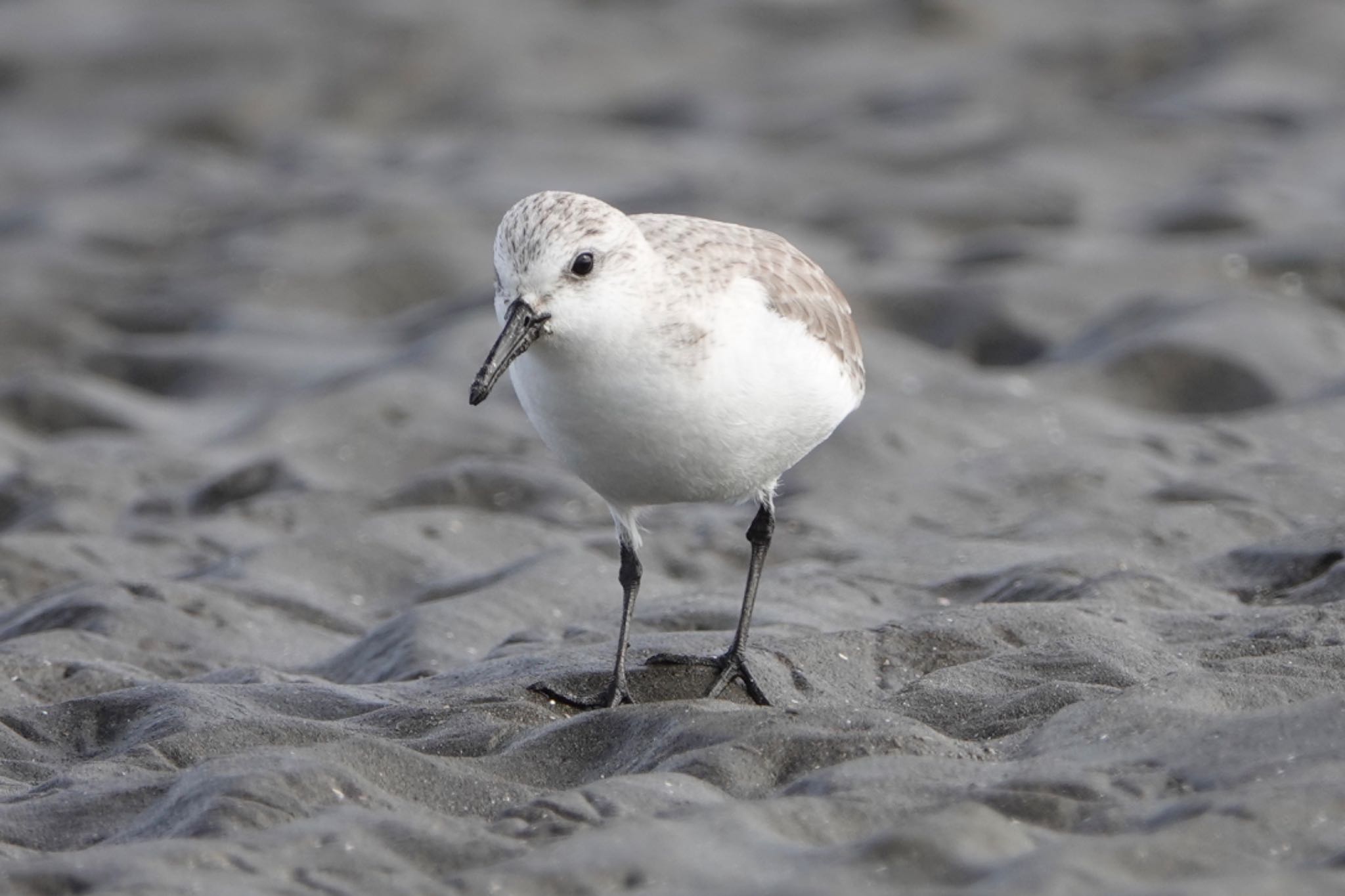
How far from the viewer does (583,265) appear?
4.37 m

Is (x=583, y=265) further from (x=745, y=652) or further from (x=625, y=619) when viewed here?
(x=745, y=652)

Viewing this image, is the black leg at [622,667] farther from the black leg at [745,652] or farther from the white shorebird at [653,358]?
the black leg at [745,652]

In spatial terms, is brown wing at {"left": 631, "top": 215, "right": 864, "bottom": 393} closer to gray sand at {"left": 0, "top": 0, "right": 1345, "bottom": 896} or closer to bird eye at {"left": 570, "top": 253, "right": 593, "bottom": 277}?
bird eye at {"left": 570, "top": 253, "right": 593, "bottom": 277}

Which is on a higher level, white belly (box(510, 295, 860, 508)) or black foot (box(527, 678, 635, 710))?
white belly (box(510, 295, 860, 508))

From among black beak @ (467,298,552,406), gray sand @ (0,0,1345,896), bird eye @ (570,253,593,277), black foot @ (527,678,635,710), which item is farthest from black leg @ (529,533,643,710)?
bird eye @ (570,253,593,277)

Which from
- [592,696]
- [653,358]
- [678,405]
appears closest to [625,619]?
[592,696]

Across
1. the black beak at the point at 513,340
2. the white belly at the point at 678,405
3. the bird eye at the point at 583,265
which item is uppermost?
the bird eye at the point at 583,265

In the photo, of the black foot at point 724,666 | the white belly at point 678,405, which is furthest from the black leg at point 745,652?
the white belly at point 678,405

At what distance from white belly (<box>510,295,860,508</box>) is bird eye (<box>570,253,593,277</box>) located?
7.2 inches

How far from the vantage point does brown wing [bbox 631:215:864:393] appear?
466 cm

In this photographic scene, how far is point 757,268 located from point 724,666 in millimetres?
1091

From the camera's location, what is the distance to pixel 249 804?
3475 millimetres

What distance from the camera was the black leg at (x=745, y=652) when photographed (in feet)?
15.3

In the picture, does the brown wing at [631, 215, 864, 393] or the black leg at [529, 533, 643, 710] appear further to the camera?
the brown wing at [631, 215, 864, 393]
